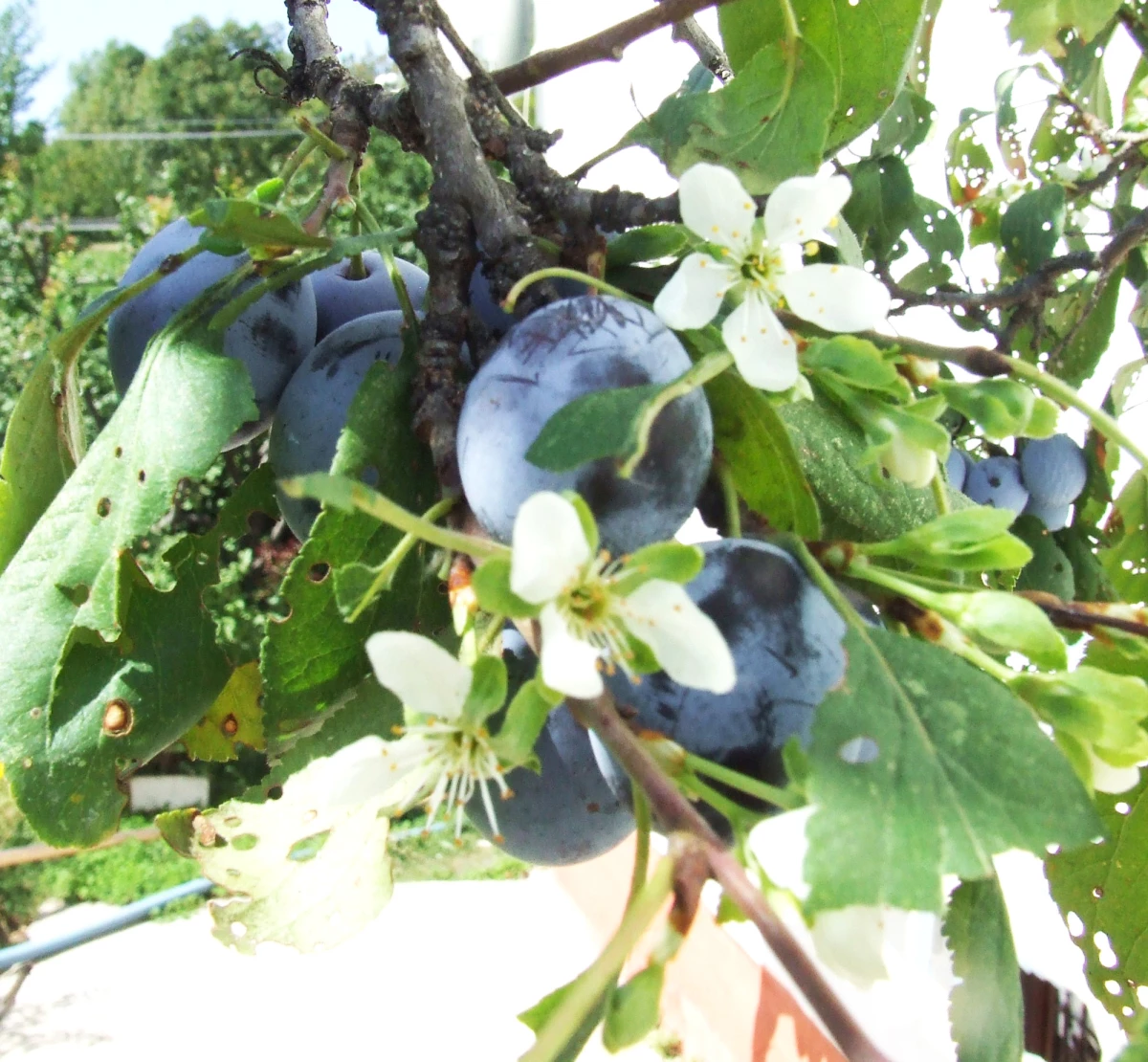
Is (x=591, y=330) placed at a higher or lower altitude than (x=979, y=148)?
lower

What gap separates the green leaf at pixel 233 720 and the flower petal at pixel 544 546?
306mm

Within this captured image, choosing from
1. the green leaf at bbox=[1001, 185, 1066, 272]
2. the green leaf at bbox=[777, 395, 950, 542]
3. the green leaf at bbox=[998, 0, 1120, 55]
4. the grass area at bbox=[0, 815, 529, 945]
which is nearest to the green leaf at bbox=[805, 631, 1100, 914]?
the green leaf at bbox=[777, 395, 950, 542]

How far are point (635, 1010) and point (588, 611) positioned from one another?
0.10m

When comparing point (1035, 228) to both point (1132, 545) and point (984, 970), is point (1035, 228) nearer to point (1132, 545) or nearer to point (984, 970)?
point (1132, 545)

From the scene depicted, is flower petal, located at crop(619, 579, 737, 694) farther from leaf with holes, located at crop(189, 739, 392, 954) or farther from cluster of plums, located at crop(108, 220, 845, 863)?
leaf with holes, located at crop(189, 739, 392, 954)

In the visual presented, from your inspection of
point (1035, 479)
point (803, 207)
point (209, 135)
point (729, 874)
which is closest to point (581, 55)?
point (803, 207)

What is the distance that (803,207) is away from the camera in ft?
1.19

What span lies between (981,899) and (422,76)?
0.39m

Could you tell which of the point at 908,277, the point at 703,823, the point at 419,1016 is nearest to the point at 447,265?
the point at 703,823

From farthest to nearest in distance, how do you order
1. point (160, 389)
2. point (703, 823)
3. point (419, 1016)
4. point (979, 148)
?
1. point (419, 1016)
2. point (979, 148)
3. point (160, 389)
4. point (703, 823)

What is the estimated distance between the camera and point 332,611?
0.39 metres

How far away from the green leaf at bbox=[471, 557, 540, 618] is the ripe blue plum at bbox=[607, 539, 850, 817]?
7cm

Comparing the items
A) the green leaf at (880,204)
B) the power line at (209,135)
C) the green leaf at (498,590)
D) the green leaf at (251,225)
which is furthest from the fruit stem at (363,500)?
the power line at (209,135)

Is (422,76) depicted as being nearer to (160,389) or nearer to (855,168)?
(160,389)
